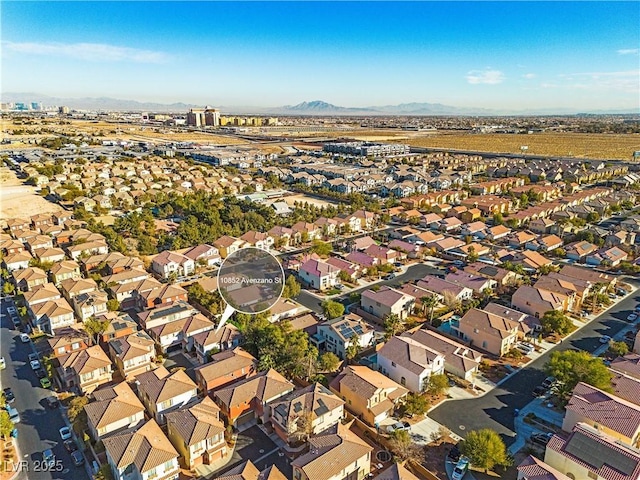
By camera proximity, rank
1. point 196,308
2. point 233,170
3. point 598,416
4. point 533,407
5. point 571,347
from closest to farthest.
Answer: point 598,416 → point 533,407 → point 571,347 → point 196,308 → point 233,170

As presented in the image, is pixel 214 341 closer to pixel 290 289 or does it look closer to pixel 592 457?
pixel 290 289

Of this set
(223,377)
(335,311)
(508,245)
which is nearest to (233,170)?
(508,245)

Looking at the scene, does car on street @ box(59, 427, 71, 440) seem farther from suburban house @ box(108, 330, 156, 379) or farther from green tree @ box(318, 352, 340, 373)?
green tree @ box(318, 352, 340, 373)

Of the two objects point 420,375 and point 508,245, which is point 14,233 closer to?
point 420,375

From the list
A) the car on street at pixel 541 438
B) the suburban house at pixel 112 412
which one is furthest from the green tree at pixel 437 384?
the suburban house at pixel 112 412

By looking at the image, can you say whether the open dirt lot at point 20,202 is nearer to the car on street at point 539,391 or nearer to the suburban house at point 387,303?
the suburban house at point 387,303

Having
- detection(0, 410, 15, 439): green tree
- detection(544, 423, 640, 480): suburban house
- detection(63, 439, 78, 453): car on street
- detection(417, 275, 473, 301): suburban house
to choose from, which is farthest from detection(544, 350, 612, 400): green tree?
detection(0, 410, 15, 439): green tree

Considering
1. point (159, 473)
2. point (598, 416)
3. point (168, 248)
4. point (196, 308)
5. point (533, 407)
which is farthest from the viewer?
point (168, 248)
